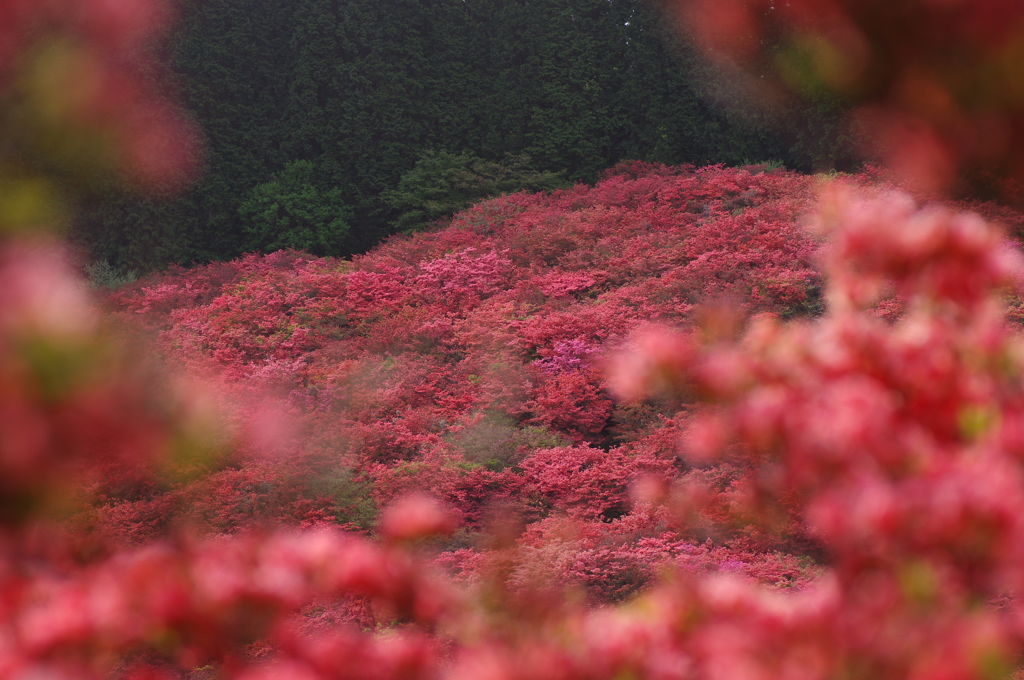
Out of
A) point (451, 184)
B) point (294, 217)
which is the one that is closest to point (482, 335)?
point (451, 184)

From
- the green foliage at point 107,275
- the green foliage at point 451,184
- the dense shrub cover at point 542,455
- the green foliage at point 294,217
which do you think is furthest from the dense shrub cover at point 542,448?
the green foliage at point 451,184

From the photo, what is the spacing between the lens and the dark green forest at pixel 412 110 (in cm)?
1573

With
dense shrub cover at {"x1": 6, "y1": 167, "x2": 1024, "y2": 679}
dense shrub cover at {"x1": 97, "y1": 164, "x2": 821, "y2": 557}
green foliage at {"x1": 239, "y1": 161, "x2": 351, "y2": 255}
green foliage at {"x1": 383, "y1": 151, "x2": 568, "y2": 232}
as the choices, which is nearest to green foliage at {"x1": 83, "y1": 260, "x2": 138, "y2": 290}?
dense shrub cover at {"x1": 97, "y1": 164, "x2": 821, "y2": 557}

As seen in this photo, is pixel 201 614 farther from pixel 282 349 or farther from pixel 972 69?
pixel 282 349

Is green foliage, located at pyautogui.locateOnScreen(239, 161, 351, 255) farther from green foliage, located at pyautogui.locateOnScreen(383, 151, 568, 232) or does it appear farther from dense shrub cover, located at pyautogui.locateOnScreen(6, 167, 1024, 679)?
dense shrub cover, located at pyautogui.locateOnScreen(6, 167, 1024, 679)

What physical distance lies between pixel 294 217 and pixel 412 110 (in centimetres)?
341

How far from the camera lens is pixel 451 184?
15906mm

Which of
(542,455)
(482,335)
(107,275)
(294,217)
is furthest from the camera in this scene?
(294,217)

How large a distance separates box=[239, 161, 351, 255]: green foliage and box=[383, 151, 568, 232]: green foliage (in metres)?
1.12

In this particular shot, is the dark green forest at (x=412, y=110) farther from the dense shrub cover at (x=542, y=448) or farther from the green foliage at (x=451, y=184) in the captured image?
the dense shrub cover at (x=542, y=448)

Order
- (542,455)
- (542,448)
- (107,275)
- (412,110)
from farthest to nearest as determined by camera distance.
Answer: (412,110) < (107,275) < (542,448) < (542,455)

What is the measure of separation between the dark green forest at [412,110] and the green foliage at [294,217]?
37mm

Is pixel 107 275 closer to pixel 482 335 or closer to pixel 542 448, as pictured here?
pixel 482 335

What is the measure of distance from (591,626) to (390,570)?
1.81 ft
